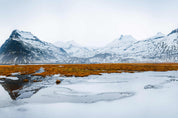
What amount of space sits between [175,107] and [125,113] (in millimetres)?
4216

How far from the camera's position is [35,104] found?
1088cm

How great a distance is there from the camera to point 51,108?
1005 centimetres

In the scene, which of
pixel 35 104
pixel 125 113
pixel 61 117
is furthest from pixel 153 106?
pixel 35 104

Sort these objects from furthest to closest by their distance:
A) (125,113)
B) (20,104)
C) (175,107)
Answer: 1. (20,104)
2. (175,107)
3. (125,113)

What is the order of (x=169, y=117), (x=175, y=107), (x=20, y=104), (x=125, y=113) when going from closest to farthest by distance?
(x=169, y=117), (x=125, y=113), (x=175, y=107), (x=20, y=104)

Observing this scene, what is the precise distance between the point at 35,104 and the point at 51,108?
1786mm

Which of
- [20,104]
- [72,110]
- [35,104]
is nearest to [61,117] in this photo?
[72,110]

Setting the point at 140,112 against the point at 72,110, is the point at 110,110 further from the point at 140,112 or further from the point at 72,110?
the point at 72,110

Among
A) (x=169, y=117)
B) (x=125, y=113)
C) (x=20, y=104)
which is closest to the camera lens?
(x=169, y=117)

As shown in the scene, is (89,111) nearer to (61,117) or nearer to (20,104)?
(61,117)

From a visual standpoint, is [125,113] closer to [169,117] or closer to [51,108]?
[169,117]

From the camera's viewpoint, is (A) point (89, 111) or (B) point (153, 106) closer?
(A) point (89, 111)

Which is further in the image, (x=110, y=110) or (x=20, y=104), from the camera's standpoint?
(x=20, y=104)

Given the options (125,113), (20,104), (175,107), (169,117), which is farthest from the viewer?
(20,104)
